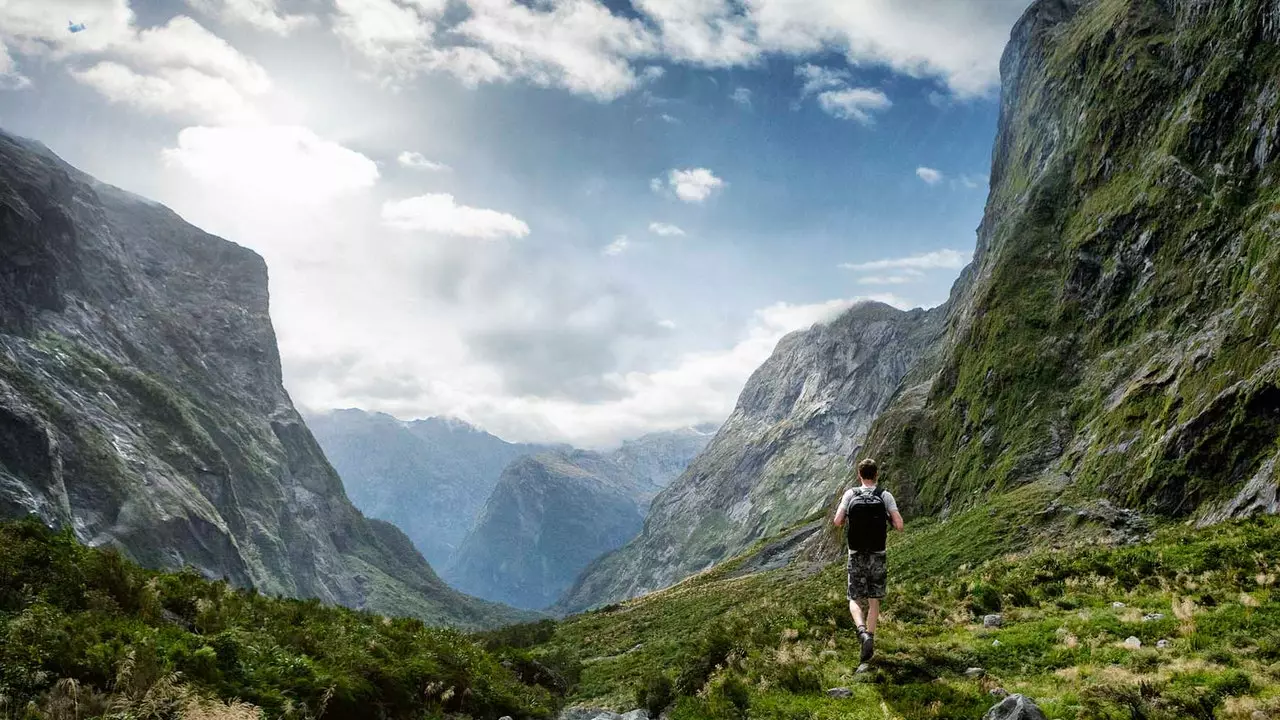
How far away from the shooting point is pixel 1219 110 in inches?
3243

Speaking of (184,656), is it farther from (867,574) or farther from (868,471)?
(868,471)

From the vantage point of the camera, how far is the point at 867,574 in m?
15.5

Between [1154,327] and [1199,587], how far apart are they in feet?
233

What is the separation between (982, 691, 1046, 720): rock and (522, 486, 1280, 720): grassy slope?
0.81 metres

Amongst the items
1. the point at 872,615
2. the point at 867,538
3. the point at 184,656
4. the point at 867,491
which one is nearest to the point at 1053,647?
the point at 872,615

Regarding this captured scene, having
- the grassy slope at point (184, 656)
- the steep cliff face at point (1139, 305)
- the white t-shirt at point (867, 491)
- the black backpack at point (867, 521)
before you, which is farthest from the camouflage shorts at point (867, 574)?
the steep cliff face at point (1139, 305)

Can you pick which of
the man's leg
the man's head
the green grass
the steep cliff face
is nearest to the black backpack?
the man's head

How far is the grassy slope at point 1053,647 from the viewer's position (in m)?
11.7

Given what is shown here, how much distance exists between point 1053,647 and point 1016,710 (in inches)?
239

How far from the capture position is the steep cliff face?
4894 centimetres

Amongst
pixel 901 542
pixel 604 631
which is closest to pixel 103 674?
pixel 604 631

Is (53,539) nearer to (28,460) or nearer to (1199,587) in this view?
(1199,587)

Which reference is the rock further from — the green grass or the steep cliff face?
the steep cliff face

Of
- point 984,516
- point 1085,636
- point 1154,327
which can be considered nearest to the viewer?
point 1085,636
